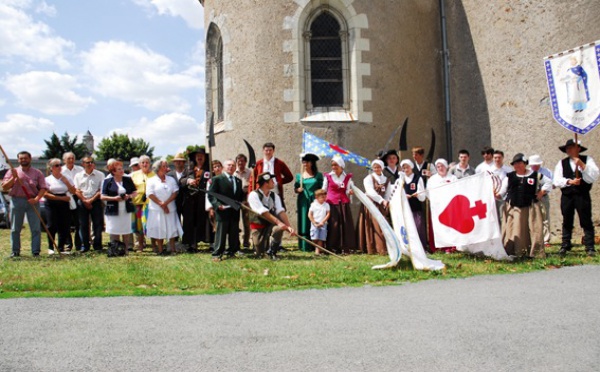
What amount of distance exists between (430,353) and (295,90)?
9479 mm

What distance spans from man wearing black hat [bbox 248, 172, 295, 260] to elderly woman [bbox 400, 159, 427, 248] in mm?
2353

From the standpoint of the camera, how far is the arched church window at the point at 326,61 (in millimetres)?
13242

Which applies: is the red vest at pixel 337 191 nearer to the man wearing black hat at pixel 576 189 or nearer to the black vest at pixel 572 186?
the man wearing black hat at pixel 576 189

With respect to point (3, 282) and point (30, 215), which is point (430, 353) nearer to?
point (3, 282)

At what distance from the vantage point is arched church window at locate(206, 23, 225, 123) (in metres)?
14.6

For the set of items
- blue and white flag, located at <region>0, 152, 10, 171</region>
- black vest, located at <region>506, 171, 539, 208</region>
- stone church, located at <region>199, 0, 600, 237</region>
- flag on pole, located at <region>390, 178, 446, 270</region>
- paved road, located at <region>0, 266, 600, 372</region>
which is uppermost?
stone church, located at <region>199, 0, 600, 237</region>

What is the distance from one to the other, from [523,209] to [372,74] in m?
5.22

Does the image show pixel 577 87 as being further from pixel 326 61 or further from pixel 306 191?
→ pixel 326 61

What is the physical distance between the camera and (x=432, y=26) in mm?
13789

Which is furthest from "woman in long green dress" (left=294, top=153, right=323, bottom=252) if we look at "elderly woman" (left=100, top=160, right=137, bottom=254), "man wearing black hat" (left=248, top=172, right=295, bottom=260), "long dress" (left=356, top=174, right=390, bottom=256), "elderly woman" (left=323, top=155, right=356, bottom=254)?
"elderly woman" (left=100, top=160, right=137, bottom=254)

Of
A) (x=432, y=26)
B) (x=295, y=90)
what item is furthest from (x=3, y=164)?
(x=432, y=26)

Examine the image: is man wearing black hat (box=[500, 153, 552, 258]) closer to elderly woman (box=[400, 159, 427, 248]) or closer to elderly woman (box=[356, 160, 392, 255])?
elderly woman (box=[400, 159, 427, 248])

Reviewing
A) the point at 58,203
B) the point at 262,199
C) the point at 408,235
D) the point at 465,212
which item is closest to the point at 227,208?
the point at 262,199

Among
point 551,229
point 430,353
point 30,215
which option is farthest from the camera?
point 551,229
